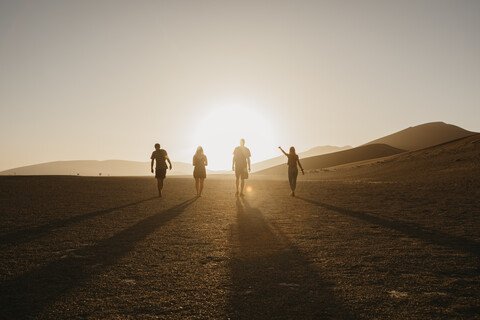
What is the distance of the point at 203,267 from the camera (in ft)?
15.9

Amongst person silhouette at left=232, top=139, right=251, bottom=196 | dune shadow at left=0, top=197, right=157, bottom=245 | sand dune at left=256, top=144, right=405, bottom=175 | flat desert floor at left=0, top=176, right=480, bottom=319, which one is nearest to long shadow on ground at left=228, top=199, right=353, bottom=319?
flat desert floor at left=0, top=176, right=480, bottom=319

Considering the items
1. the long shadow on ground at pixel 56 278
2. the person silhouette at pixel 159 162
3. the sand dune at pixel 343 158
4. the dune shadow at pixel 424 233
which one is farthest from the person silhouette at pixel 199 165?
the sand dune at pixel 343 158

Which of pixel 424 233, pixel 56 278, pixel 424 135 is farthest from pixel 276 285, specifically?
pixel 424 135

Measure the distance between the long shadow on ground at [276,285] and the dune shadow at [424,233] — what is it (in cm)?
286

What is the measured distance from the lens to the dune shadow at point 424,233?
577 cm

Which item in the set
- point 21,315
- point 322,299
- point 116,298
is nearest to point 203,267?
point 116,298

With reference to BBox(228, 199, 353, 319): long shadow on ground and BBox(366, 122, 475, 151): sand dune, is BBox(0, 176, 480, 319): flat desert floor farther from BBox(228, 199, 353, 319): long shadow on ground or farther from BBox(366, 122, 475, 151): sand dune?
BBox(366, 122, 475, 151): sand dune

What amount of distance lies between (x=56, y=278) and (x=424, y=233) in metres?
7.12

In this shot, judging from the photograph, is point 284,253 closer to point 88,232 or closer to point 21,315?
point 21,315

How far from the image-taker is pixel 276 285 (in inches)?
159

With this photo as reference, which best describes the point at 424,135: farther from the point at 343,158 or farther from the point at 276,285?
the point at 276,285

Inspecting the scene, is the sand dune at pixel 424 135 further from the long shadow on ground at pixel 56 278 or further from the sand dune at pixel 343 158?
the long shadow on ground at pixel 56 278

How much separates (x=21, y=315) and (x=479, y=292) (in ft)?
16.6

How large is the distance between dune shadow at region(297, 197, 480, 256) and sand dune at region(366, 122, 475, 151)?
127 metres
